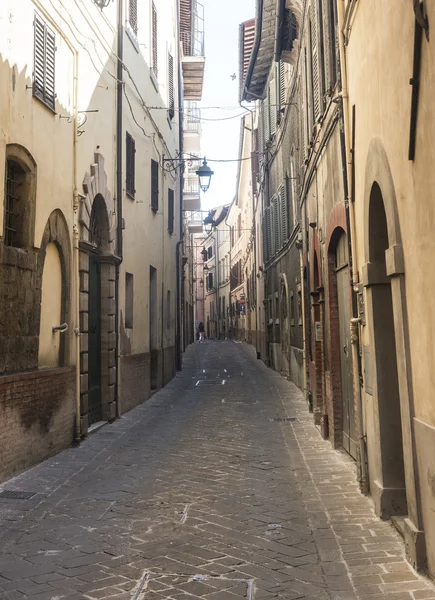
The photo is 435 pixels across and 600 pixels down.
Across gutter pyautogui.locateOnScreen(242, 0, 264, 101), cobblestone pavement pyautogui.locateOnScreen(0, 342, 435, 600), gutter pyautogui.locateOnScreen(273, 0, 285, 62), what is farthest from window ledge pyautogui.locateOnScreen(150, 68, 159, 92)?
cobblestone pavement pyautogui.locateOnScreen(0, 342, 435, 600)

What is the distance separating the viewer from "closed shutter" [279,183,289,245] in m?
17.7

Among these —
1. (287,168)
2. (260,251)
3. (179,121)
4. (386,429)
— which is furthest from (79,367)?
(260,251)

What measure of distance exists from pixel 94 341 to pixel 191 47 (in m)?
19.9

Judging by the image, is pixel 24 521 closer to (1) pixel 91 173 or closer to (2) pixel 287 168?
(1) pixel 91 173

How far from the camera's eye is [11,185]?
24.9ft

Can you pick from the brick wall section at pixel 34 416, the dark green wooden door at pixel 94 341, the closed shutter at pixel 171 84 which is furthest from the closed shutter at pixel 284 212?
the brick wall section at pixel 34 416

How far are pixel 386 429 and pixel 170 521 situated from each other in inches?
82.9

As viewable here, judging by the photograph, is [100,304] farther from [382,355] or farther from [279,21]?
[279,21]

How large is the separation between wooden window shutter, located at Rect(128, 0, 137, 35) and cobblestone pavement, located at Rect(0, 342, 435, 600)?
927cm

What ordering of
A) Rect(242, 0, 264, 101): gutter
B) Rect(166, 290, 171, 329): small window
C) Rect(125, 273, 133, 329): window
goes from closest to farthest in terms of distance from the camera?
Rect(125, 273, 133, 329): window → Rect(242, 0, 264, 101): gutter → Rect(166, 290, 171, 329): small window

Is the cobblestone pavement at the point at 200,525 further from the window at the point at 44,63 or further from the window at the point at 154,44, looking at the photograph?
the window at the point at 154,44

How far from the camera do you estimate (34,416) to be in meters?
7.79

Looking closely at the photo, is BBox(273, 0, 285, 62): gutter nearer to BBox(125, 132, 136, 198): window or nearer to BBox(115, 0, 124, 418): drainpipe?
BBox(115, 0, 124, 418): drainpipe

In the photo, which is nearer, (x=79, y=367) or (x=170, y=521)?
(x=170, y=521)
